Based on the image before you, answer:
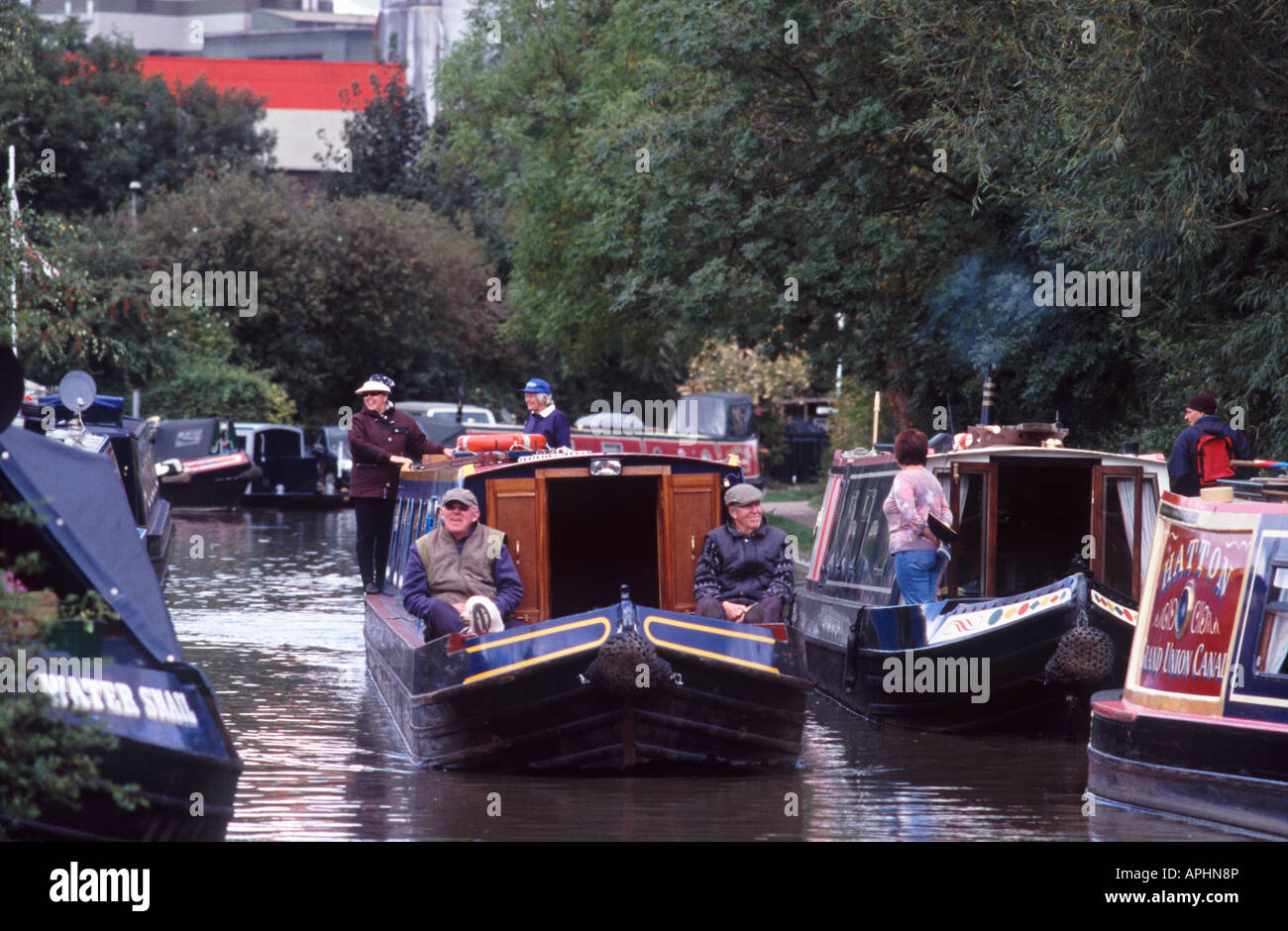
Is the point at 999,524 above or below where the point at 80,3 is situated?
below

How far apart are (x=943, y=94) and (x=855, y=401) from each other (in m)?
10.1

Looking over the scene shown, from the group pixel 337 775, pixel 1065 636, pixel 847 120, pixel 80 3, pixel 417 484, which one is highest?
pixel 80 3

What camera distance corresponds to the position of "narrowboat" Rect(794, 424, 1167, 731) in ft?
38.8

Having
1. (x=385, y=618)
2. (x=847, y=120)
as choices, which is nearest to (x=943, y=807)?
(x=385, y=618)

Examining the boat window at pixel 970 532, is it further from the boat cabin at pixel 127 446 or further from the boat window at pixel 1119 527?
the boat cabin at pixel 127 446

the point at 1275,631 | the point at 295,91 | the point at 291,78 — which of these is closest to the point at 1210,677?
the point at 1275,631

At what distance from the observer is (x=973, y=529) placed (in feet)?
45.6

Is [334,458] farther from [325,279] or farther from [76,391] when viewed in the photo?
[76,391]

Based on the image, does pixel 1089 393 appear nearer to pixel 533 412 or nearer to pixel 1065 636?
pixel 533 412

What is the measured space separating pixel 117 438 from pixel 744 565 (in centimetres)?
888

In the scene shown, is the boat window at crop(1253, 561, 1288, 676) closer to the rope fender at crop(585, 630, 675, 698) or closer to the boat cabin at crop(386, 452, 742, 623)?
the rope fender at crop(585, 630, 675, 698)

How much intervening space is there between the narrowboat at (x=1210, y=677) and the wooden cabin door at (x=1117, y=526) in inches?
133

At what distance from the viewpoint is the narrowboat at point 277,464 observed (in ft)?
123

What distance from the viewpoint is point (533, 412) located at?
15.1 metres
